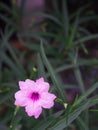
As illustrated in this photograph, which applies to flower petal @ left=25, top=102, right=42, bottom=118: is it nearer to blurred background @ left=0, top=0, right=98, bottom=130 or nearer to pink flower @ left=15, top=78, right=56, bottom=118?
pink flower @ left=15, top=78, right=56, bottom=118

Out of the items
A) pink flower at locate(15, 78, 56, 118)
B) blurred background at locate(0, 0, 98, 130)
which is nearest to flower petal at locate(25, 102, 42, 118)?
pink flower at locate(15, 78, 56, 118)

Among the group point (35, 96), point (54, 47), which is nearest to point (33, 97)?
point (35, 96)

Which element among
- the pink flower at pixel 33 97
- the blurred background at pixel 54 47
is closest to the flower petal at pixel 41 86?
the pink flower at pixel 33 97

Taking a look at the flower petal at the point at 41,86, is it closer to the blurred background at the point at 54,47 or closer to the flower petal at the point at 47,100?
the flower petal at the point at 47,100

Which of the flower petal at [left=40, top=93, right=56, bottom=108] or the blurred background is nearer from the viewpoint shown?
the flower petal at [left=40, top=93, right=56, bottom=108]

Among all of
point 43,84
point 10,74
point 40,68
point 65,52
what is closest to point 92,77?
point 65,52

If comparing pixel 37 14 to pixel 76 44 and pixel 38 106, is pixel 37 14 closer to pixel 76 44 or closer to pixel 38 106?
pixel 76 44
